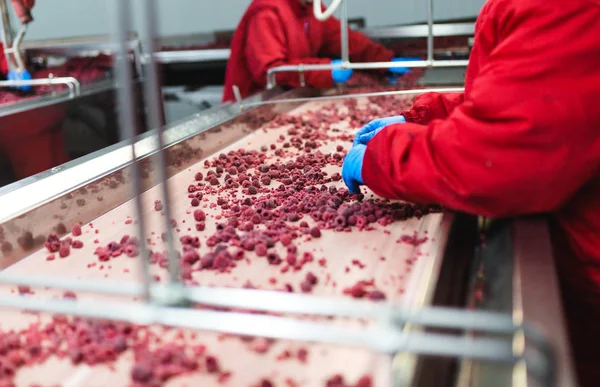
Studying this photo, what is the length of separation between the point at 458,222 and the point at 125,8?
93 cm

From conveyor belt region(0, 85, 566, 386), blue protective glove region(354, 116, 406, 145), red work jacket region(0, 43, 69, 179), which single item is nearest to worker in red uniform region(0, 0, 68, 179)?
red work jacket region(0, 43, 69, 179)

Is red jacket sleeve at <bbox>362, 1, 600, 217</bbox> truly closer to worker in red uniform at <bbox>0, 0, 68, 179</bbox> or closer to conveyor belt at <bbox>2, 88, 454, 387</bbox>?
conveyor belt at <bbox>2, 88, 454, 387</bbox>

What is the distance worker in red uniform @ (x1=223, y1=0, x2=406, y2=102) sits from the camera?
3411 mm

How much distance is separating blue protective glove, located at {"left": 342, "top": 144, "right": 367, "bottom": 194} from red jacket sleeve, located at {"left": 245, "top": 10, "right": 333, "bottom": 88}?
76.9 inches

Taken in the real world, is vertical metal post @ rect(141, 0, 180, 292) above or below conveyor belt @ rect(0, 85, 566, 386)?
above

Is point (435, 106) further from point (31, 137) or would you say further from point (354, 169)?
point (31, 137)

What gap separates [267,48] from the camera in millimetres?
3482

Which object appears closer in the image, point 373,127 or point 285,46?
point 373,127

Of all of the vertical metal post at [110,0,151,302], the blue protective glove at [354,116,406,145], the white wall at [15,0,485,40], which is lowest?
the blue protective glove at [354,116,406,145]

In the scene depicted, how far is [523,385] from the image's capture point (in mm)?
711

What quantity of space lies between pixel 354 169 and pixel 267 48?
227cm

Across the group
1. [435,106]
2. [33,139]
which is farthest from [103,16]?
[435,106]

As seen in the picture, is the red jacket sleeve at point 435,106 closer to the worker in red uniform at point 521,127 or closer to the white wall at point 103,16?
the worker in red uniform at point 521,127

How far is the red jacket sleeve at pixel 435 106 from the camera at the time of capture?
1630 millimetres
